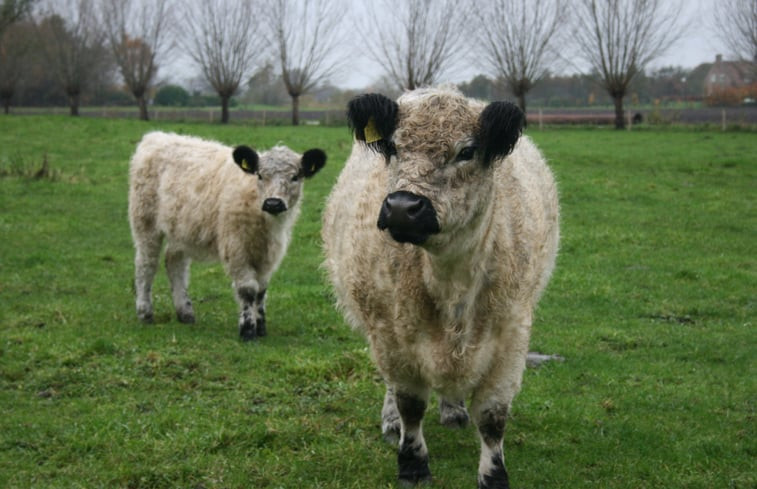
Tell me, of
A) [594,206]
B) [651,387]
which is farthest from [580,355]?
[594,206]

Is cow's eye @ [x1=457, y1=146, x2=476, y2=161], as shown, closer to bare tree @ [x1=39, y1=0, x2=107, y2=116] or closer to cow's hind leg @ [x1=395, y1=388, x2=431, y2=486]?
cow's hind leg @ [x1=395, y1=388, x2=431, y2=486]

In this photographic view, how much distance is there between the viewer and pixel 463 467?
233 inches

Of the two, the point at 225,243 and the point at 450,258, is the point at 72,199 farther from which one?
the point at 450,258

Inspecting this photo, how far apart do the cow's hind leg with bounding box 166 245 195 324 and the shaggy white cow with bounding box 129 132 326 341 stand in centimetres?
1

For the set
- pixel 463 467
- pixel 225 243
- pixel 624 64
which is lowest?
pixel 463 467

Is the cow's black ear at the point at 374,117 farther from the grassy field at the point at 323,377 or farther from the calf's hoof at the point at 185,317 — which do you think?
the calf's hoof at the point at 185,317

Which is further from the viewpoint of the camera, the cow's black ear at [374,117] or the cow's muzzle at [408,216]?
the cow's black ear at [374,117]

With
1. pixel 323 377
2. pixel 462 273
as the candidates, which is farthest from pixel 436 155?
pixel 323 377

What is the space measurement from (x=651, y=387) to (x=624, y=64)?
51.2 metres

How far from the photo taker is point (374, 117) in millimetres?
4680

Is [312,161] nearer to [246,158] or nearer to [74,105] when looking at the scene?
[246,158]

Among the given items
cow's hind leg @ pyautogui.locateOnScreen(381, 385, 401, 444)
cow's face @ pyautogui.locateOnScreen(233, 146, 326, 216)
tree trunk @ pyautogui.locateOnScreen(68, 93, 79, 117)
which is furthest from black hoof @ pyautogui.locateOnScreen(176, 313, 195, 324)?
tree trunk @ pyautogui.locateOnScreen(68, 93, 79, 117)

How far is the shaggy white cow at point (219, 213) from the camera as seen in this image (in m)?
10.1

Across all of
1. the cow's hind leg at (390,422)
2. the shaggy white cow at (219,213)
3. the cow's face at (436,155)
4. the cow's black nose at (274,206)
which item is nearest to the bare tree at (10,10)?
the shaggy white cow at (219,213)
